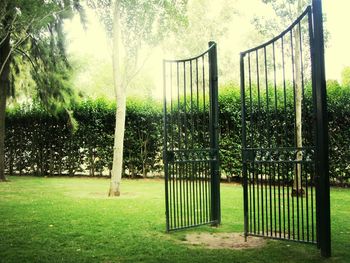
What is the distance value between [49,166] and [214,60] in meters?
11.3

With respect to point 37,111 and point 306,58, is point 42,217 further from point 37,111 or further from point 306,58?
point 306,58

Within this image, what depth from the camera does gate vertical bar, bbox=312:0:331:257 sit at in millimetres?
4660

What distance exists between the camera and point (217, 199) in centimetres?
671

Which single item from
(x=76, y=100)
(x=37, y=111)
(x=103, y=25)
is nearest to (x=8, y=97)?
(x=37, y=111)

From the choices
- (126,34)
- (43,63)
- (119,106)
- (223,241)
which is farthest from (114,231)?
(43,63)

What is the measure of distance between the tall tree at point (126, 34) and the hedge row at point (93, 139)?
367 centimetres

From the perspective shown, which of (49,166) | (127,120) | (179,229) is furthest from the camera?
(49,166)

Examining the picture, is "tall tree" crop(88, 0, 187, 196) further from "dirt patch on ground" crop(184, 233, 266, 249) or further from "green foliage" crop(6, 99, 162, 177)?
"dirt patch on ground" crop(184, 233, 266, 249)

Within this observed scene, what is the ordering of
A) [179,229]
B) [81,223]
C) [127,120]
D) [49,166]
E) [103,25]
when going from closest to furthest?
[179,229] → [81,223] → [103,25] → [127,120] → [49,166]

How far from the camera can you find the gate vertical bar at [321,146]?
4.66 m

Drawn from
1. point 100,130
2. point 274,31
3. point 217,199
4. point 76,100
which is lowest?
point 217,199

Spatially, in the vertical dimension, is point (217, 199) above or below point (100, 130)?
below

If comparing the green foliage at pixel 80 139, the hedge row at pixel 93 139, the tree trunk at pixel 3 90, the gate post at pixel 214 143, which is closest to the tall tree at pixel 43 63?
the tree trunk at pixel 3 90

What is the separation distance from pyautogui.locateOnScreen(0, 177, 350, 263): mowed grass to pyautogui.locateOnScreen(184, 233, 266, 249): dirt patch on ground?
166 mm
